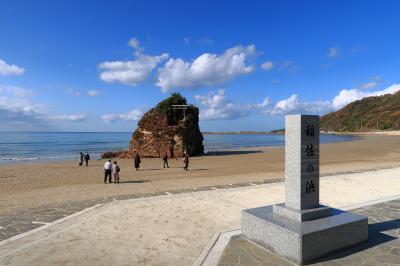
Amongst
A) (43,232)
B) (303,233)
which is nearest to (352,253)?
(303,233)

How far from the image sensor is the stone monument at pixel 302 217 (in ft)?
18.9

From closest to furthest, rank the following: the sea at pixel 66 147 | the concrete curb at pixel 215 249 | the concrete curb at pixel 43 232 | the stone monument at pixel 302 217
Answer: the concrete curb at pixel 215 249
the stone monument at pixel 302 217
the concrete curb at pixel 43 232
the sea at pixel 66 147

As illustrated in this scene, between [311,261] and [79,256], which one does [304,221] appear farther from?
[79,256]

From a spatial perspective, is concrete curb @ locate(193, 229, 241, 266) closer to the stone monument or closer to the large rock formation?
the stone monument

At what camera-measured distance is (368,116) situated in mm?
142125

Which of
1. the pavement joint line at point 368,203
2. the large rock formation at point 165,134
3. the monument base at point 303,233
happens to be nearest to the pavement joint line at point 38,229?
the monument base at point 303,233

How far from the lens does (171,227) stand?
7820 millimetres

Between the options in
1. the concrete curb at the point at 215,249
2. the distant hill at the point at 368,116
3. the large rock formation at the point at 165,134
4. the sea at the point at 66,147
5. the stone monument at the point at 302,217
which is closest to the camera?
the concrete curb at the point at 215,249

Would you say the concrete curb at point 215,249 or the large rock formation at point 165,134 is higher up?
the large rock formation at point 165,134

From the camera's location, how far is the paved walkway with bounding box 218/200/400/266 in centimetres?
552

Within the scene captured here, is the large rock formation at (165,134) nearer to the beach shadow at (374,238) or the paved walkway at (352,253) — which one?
the beach shadow at (374,238)

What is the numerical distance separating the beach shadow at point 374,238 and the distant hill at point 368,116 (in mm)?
131137

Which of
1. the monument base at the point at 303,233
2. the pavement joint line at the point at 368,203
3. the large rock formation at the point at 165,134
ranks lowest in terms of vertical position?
the pavement joint line at the point at 368,203

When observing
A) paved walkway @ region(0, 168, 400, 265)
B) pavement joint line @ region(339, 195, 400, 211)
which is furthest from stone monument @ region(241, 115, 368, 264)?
pavement joint line @ region(339, 195, 400, 211)
